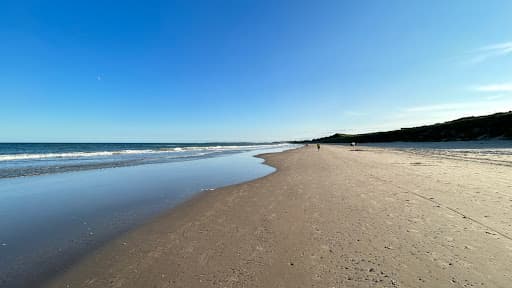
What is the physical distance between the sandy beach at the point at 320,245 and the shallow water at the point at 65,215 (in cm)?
58

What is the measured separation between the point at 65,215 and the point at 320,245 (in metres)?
7.09

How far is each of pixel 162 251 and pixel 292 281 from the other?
2.49 metres

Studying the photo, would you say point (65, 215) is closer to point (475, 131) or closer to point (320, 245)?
point (320, 245)

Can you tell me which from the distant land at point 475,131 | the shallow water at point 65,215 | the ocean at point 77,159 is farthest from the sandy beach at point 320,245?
the distant land at point 475,131

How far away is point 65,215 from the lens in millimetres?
6930

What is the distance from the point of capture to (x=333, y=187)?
9656mm

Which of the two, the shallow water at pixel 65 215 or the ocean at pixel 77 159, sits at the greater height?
the ocean at pixel 77 159

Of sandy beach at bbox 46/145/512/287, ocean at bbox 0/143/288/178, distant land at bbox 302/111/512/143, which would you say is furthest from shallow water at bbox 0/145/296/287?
distant land at bbox 302/111/512/143

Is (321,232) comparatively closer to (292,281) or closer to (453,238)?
(292,281)

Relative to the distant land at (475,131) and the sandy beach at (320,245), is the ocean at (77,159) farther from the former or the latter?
the distant land at (475,131)

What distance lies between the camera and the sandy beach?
343 centimetres

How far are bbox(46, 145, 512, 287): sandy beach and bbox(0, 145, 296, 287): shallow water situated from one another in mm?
583

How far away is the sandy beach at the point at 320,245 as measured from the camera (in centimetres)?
343

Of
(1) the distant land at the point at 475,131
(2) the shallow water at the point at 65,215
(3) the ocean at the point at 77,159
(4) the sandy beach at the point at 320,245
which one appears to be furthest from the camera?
(1) the distant land at the point at 475,131
